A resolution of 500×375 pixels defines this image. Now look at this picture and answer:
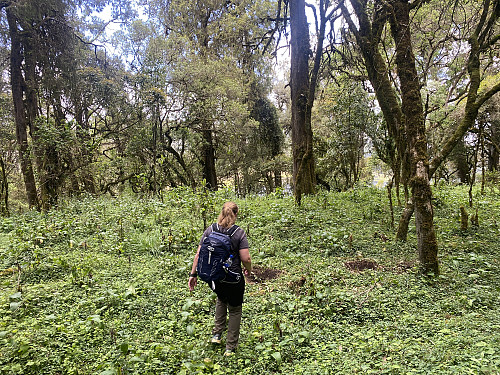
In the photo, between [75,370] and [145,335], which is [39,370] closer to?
[75,370]

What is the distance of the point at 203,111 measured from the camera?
1584cm

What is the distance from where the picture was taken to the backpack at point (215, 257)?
346 cm

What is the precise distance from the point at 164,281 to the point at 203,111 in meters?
11.9

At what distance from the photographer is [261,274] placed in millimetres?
5645

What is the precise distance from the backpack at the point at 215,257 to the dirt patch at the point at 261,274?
2059 mm

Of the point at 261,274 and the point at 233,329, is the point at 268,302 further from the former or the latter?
the point at 261,274

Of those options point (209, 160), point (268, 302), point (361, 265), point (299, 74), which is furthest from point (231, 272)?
point (209, 160)

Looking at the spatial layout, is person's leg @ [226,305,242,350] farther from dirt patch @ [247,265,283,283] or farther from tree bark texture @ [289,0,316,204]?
tree bark texture @ [289,0,316,204]

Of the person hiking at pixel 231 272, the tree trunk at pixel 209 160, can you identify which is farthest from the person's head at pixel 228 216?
the tree trunk at pixel 209 160

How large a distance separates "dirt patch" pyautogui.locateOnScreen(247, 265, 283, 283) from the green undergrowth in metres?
0.16

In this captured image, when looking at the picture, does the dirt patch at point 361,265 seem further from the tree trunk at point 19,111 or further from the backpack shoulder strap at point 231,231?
the tree trunk at point 19,111

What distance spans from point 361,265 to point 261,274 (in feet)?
5.88

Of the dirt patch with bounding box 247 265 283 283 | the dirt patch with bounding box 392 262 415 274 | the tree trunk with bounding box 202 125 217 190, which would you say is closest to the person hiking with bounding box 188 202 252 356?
the dirt patch with bounding box 247 265 283 283

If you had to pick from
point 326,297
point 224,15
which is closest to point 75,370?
point 326,297
